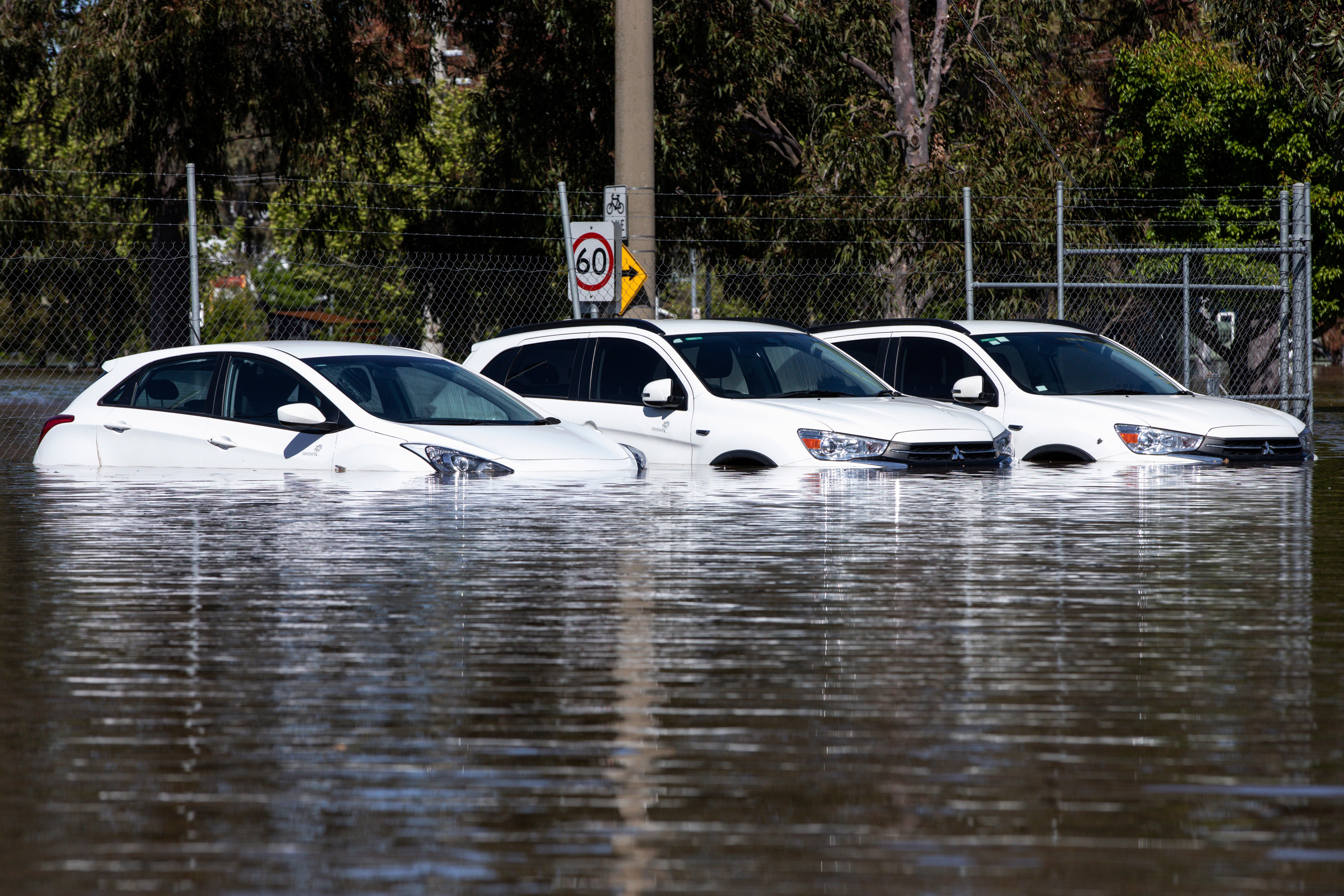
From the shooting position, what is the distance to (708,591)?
862 centimetres

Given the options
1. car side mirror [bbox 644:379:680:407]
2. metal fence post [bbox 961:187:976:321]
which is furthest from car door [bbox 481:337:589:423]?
metal fence post [bbox 961:187:976:321]

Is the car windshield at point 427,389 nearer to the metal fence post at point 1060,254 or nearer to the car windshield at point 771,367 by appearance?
the car windshield at point 771,367

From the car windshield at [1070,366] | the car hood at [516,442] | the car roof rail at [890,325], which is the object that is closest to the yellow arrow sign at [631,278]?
the car roof rail at [890,325]

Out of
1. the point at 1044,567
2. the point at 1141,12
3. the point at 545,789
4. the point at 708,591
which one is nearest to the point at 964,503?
the point at 1044,567

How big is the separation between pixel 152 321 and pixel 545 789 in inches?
941

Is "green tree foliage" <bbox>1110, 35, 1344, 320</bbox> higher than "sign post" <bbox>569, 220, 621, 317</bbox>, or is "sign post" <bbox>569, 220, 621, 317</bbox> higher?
"green tree foliage" <bbox>1110, 35, 1344, 320</bbox>

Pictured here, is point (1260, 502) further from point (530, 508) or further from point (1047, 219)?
point (1047, 219)

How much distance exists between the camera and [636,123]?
19141mm

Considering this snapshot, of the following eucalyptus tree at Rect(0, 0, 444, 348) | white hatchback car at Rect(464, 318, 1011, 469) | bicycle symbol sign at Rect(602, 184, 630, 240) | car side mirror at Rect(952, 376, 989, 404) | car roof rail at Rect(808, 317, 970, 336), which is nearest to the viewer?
white hatchback car at Rect(464, 318, 1011, 469)

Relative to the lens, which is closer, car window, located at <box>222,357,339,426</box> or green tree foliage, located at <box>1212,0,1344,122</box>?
car window, located at <box>222,357,339,426</box>

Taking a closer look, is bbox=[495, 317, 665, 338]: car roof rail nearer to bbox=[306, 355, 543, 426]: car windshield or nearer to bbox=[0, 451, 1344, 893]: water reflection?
bbox=[306, 355, 543, 426]: car windshield

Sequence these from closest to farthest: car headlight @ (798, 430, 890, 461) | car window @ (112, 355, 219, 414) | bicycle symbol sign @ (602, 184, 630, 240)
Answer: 1. car window @ (112, 355, 219, 414)
2. car headlight @ (798, 430, 890, 461)
3. bicycle symbol sign @ (602, 184, 630, 240)

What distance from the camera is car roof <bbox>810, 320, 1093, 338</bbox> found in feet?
57.6

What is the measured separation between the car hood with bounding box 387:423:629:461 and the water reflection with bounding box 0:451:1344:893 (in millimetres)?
1939
